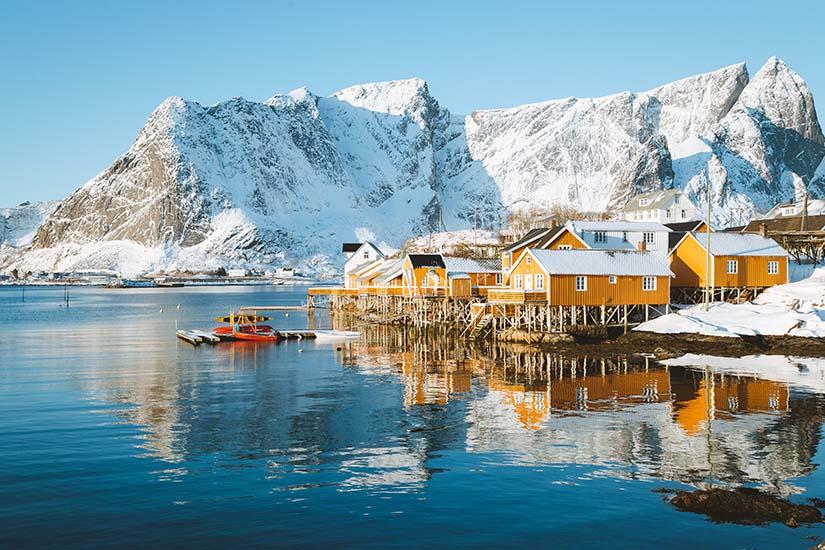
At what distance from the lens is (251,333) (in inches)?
2594

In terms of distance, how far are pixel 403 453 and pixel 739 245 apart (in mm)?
48107

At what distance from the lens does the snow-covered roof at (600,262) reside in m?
56.9

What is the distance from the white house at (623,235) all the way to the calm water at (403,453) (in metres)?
22.4

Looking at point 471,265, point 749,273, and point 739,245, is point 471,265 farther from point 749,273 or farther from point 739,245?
point 749,273

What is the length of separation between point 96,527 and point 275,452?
7.28m

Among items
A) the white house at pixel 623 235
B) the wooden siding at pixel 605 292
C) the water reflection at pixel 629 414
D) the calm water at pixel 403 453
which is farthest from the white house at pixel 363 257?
the calm water at pixel 403 453

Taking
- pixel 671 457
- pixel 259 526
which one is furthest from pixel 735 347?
pixel 259 526

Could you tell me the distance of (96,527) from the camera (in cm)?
1870

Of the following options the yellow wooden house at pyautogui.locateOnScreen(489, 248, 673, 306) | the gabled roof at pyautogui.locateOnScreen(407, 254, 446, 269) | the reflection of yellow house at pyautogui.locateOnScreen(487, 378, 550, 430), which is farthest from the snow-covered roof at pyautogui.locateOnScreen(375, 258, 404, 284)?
the reflection of yellow house at pyautogui.locateOnScreen(487, 378, 550, 430)

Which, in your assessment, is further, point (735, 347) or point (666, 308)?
point (666, 308)

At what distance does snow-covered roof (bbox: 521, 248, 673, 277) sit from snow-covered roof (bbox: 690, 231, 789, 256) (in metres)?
5.97

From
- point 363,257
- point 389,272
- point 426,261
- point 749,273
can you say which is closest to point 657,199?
point 363,257

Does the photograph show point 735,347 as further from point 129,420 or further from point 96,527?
point 96,527

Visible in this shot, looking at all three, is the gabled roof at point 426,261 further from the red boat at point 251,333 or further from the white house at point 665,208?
the white house at point 665,208
